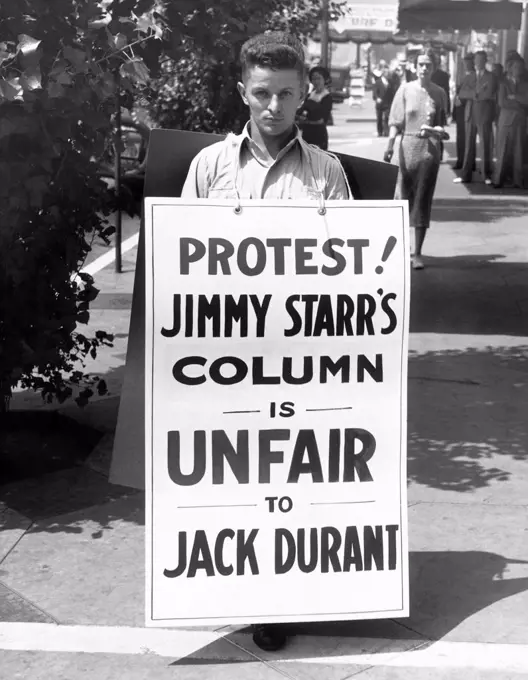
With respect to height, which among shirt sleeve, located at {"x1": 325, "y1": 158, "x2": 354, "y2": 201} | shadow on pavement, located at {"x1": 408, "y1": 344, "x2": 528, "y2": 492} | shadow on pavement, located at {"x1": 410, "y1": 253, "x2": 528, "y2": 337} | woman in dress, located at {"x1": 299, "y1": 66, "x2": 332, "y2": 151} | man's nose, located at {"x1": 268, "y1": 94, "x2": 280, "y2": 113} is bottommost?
shadow on pavement, located at {"x1": 410, "y1": 253, "x2": 528, "y2": 337}

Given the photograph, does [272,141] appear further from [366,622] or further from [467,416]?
[467,416]

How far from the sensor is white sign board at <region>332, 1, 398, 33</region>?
40.6 m

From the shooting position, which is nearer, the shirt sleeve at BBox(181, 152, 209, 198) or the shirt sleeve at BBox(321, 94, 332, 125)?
the shirt sleeve at BBox(181, 152, 209, 198)

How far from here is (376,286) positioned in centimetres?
397

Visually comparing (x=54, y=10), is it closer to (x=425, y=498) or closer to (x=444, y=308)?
(x=425, y=498)

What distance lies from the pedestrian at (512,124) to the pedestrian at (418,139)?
24.7 ft

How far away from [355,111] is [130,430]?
156 ft

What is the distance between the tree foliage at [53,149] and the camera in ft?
16.1

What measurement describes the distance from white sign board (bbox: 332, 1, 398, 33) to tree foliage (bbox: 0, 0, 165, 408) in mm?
34709

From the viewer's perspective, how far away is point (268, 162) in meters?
4.15

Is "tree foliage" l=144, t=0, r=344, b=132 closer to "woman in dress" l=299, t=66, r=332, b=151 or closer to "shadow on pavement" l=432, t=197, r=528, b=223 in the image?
"woman in dress" l=299, t=66, r=332, b=151

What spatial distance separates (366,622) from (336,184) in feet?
4.89

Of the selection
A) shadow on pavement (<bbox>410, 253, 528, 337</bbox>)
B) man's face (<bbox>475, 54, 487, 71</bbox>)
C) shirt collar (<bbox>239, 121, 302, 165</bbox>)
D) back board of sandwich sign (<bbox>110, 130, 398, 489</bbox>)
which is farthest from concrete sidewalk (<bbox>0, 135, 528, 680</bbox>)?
man's face (<bbox>475, 54, 487, 71</bbox>)

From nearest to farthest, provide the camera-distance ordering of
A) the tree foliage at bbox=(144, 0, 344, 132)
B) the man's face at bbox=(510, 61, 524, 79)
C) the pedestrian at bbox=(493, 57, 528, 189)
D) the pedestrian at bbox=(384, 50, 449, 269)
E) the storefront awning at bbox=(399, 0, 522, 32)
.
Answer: the pedestrian at bbox=(384, 50, 449, 269) → the tree foliage at bbox=(144, 0, 344, 132) → the storefront awning at bbox=(399, 0, 522, 32) → the man's face at bbox=(510, 61, 524, 79) → the pedestrian at bbox=(493, 57, 528, 189)
